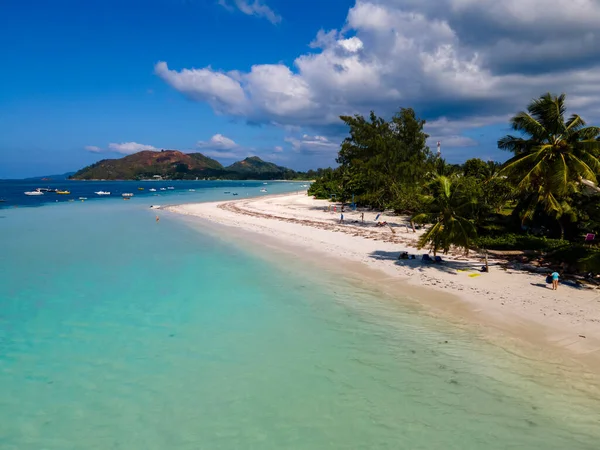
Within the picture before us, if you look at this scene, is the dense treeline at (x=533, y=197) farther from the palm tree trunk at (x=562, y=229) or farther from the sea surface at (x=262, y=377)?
the sea surface at (x=262, y=377)

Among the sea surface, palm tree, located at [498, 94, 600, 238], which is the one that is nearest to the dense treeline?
palm tree, located at [498, 94, 600, 238]

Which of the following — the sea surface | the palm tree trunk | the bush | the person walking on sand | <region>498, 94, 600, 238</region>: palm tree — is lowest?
the sea surface

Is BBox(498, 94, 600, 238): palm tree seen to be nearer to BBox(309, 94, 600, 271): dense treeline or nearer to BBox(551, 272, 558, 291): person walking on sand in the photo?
BBox(309, 94, 600, 271): dense treeline

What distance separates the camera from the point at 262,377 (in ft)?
29.8

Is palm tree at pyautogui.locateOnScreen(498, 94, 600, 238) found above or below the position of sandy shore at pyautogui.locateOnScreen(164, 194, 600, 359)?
above

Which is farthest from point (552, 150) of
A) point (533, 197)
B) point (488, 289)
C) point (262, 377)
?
point (262, 377)

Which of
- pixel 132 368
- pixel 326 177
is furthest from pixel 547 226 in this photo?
pixel 326 177

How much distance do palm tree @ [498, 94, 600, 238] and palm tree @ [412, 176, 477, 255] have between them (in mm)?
2431

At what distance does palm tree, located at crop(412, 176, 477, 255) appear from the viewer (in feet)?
50.6

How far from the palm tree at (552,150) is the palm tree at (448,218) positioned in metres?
2.43

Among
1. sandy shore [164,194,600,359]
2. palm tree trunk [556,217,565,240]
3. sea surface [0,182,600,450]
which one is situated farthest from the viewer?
palm tree trunk [556,217,565,240]

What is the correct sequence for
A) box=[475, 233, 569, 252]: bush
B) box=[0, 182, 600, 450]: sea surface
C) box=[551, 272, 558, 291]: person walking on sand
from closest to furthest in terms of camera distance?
box=[0, 182, 600, 450]: sea surface → box=[551, 272, 558, 291]: person walking on sand → box=[475, 233, 569, 252]: bush

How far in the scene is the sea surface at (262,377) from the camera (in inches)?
279

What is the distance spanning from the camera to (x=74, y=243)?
93.2 feet
